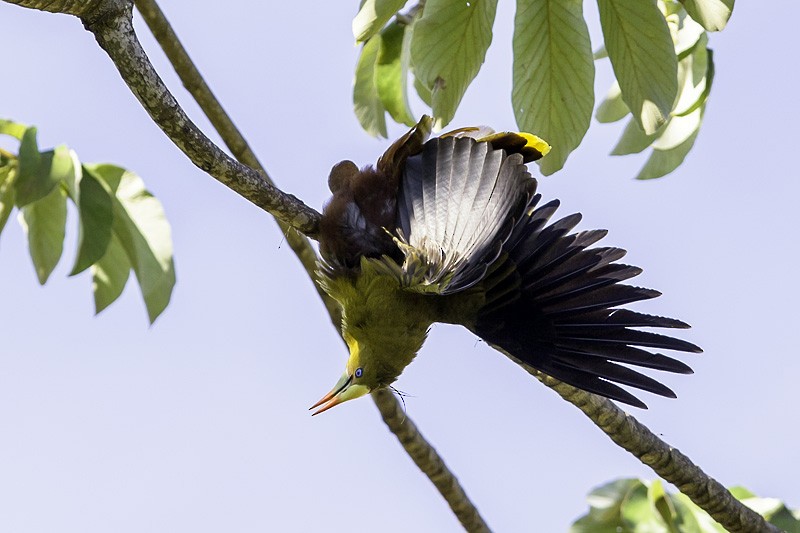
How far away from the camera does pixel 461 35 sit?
6.84ft

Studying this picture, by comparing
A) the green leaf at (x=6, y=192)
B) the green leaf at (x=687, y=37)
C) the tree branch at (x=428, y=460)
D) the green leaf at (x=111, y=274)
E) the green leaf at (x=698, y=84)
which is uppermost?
the green leaf at (x=6, y=192)

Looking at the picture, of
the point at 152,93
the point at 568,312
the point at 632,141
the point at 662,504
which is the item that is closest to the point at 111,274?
the point at 152,93

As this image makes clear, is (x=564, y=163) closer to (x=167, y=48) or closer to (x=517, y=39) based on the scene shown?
(x=517, y=39)

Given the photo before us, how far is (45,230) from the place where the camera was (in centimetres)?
246

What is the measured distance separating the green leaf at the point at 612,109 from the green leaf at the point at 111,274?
1335mm

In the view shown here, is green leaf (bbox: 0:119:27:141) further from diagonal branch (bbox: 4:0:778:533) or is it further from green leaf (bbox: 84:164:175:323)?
diagonal branch (bbox: 4:0:778:533)

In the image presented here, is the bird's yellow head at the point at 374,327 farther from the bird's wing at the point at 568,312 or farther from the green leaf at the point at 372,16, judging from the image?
the green leaf at the point at 372,16

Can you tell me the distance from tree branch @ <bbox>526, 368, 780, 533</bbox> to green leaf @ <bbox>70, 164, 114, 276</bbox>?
117 cm

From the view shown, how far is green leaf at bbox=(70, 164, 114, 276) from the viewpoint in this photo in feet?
7.25

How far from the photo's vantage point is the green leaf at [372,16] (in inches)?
79.7

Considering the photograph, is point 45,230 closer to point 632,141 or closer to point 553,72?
point 553,72

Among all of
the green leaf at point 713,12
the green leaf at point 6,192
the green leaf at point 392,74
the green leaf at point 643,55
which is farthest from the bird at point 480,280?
the green leaf at point 6,192

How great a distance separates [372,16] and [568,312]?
0.99 metres

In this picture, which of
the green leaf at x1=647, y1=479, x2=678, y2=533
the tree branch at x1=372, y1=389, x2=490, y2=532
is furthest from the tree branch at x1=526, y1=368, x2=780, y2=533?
the tree branch at x1=372, y1=389, x2=490, y2=532
